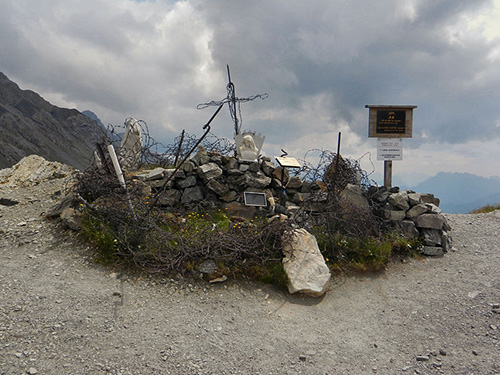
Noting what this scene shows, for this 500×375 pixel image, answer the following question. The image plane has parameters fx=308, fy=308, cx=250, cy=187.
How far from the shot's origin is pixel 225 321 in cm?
516

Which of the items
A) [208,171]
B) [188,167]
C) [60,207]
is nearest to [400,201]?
[208,171]

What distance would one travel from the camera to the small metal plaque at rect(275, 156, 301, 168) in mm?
9852

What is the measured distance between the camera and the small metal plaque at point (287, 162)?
9.85 metres

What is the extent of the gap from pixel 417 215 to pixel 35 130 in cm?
11776

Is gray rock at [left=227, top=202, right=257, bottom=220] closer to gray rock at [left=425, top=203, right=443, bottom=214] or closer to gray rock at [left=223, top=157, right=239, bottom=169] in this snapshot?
gray rock at [left=223, top=157, right=239, bottom=169]

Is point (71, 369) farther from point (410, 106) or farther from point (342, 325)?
point (410, 106)

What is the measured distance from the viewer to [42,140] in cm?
9538

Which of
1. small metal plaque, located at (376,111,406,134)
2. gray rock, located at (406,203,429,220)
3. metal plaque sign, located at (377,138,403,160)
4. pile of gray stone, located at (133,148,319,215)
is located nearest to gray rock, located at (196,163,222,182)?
pile of gray stone, located at (133,148,319,215)

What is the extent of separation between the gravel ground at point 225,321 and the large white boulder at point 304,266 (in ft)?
0.86

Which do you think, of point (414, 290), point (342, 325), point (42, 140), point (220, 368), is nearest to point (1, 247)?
point (220, 368)

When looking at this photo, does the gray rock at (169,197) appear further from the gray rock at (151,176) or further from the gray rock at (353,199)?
the gray rock at (353,199)

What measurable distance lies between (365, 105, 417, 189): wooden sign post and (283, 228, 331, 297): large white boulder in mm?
5093

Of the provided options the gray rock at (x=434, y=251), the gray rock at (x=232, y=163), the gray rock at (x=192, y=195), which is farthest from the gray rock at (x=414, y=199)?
the gray rock at (x=192, y=195)

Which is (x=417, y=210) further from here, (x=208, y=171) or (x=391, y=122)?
(x=208, y=171)
